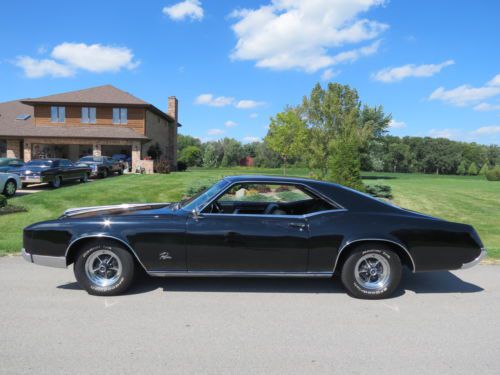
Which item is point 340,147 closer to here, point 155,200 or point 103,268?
point 155,200

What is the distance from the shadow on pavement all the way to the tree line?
9614 millimetres

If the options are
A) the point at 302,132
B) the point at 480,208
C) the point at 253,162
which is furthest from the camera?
the point at 253,162

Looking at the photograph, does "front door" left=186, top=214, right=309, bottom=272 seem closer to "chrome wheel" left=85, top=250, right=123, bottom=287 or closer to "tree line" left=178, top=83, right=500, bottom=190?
"chrome wheel" left=85, top=250, right=123, bottom=287

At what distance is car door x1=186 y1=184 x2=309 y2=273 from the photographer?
4113mm

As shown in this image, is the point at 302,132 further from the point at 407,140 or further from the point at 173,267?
the point at 407,140

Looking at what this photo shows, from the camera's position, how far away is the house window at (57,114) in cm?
3194

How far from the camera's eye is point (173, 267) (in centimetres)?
416

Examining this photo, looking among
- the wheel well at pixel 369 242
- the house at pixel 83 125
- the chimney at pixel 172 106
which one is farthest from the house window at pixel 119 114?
the wheel well at pixel 369 242

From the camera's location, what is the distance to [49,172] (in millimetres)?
17391

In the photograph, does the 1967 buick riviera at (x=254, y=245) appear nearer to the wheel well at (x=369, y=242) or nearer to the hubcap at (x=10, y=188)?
the wheel well at (x=369, y=242)

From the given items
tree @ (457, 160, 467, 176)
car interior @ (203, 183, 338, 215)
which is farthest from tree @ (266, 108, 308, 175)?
tree @ (457, 160, 467, 176)

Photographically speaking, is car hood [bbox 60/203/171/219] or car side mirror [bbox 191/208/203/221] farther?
car hood [bbox 60/203/171/219]

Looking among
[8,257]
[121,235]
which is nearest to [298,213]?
[121,235]

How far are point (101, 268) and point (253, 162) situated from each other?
8383cm
